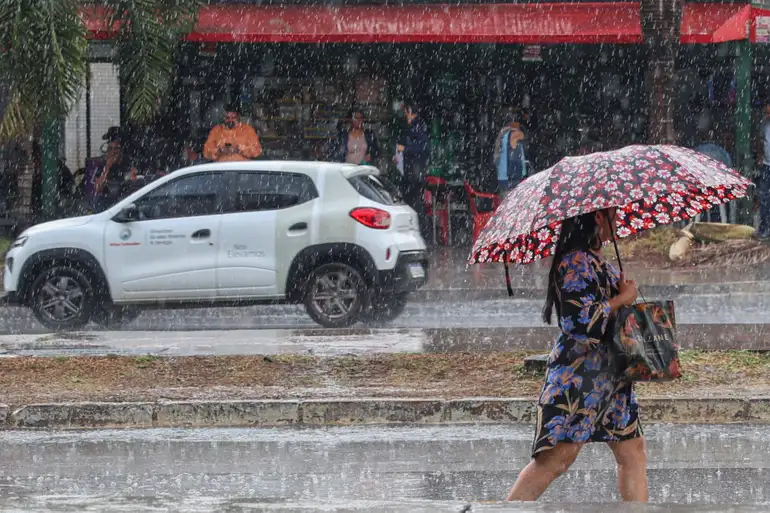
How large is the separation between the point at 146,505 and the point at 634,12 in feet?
58.9

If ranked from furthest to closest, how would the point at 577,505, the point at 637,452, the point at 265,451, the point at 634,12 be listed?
the point at 634,12 → the point at 265,451 → the point at 637,452 → the point at 577,505

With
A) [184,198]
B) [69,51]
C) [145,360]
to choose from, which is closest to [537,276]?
[184,198]

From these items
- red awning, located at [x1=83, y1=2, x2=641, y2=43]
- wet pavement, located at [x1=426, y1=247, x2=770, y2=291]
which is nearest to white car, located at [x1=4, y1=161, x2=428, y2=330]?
wet pavement, located at [x1=426, y1=247, x2=770, y2=291]

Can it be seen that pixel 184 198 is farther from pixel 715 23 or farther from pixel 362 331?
pixel 715 23

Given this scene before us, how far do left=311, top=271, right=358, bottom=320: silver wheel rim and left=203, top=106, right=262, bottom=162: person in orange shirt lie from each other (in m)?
6.35

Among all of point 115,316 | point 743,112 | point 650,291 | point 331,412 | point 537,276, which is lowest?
point 331,412

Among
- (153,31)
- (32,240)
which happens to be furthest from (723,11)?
(32,240)

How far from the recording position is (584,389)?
18.4ft

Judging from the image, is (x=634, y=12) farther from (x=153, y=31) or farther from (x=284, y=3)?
(x=153, y=31)

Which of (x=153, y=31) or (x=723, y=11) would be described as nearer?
(x=153, y=31)

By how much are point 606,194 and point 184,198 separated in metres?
8.94

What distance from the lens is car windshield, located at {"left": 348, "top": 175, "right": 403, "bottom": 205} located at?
13875mm

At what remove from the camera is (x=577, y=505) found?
514 cm

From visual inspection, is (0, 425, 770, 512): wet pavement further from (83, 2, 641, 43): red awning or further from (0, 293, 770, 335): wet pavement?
(83, 2, 641, 43): red awning
